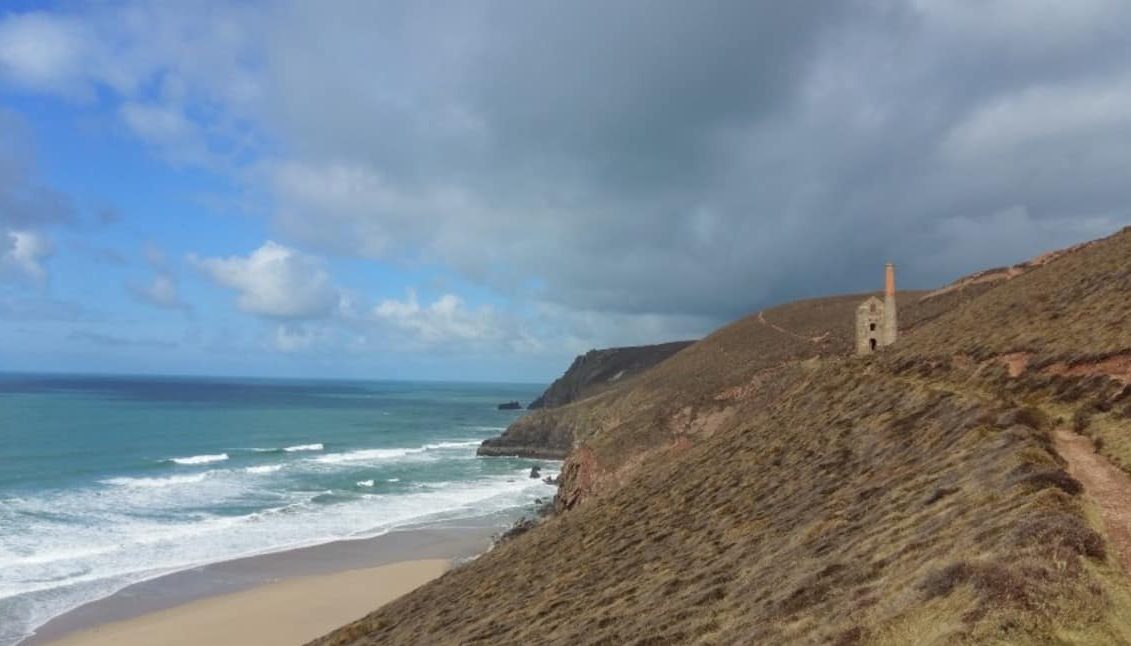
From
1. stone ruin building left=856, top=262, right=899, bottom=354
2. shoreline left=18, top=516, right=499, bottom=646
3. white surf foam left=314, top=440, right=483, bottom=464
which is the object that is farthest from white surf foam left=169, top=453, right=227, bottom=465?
stone ruin building left=856, top=262, right=899, bottom=354

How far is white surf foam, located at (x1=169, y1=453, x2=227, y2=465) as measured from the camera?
67.1 m

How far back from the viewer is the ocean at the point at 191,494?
33.2 metres

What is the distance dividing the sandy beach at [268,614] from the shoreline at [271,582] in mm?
48

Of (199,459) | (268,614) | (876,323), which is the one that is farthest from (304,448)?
(876,323)

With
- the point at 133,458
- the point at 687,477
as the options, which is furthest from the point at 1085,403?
the point at 133,458

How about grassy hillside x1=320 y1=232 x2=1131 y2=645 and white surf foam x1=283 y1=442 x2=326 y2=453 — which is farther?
white surf foam x1=283 y1=442 x2=326 y2=453

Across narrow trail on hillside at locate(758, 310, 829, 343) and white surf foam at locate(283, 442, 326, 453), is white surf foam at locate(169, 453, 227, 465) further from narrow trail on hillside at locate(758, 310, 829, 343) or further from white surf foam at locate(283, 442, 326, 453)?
narrow trail on hillside at locate(758, 310, 829, 343)

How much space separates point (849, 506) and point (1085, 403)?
5415mm

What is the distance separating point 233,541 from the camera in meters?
38.5

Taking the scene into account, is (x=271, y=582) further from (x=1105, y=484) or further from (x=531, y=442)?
(x=531, y=442)

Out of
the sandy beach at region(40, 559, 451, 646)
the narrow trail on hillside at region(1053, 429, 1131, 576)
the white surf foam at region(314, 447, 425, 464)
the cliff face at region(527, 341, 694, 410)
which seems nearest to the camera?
the narrow trail on hillside at region(1053, 429, 1131, 576)

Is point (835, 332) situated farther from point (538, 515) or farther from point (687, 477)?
point (687, 477)

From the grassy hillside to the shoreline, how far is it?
11.4 metres

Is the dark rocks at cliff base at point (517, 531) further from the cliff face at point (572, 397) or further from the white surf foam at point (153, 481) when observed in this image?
the cliff face at point (572, 397)
